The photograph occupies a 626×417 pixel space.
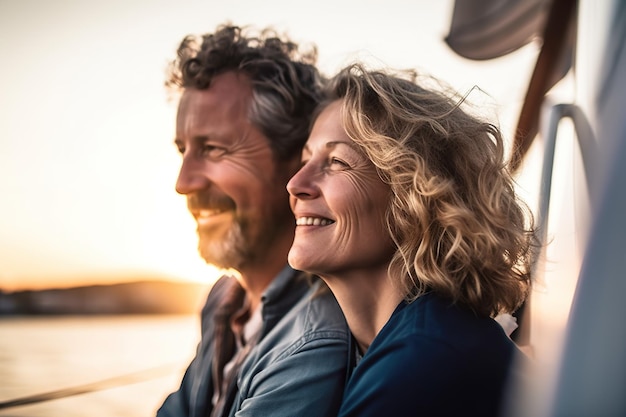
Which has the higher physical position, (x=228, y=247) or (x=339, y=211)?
(x=339, y=211)

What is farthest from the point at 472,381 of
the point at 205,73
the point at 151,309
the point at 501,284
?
the point at 151,309

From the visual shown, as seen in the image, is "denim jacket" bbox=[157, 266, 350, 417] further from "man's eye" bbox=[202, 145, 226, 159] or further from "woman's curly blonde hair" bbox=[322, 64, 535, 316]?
"man's eye" bbox=[202, 145, 226, 159]

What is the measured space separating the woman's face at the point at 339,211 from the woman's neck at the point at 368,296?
2 cm

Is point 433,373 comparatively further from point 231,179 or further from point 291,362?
point 231,179

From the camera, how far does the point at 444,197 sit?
1.18 meters

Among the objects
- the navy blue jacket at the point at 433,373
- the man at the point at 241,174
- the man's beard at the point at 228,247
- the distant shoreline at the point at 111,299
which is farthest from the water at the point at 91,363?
the navy blue jacket at the point at 433,373

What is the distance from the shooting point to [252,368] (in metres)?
1.43

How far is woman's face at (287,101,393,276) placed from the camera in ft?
4.03

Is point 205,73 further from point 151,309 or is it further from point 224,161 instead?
point 151,309

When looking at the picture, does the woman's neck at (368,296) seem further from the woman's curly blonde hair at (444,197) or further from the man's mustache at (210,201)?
the man's mustache at (210,201)

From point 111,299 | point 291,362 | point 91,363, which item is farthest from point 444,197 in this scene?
point 91,363

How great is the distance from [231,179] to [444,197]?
0.71 metres

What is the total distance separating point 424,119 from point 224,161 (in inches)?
26.6

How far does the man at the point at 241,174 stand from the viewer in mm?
1657
